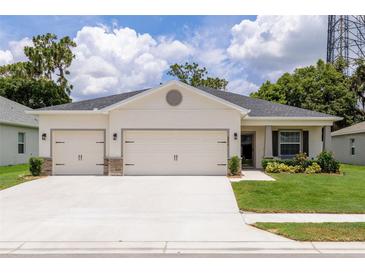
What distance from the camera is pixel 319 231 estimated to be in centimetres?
686

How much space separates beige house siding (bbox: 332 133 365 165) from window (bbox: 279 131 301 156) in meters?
7.48

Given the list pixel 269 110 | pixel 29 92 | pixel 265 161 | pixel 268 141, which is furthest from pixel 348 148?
pixel 29 92

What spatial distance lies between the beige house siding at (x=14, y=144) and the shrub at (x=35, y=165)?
666 centimetres

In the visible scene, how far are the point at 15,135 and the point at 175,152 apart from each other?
12.2 meters

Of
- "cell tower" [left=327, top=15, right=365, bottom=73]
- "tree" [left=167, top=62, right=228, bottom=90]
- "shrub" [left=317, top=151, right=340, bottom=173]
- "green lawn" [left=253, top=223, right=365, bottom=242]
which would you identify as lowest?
"green lawn" [left=253, top=223, right=365, bottom=242]

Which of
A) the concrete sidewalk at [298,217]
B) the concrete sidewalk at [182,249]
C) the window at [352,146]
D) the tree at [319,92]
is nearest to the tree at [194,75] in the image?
the tree at [319,92]

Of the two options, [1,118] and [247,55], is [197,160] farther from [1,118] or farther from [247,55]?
[1,118]

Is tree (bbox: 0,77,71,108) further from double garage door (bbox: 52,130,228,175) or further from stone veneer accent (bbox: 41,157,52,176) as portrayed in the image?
double garage door (bbox: 52,130,228,175)

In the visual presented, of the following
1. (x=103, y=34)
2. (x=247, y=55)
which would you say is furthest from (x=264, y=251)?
(x=247, y=55)

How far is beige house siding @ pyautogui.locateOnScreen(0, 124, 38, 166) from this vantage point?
851 inches

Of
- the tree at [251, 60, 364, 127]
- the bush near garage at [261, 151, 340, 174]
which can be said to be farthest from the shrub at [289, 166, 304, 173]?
the tree at [251, 60, 364, 127]

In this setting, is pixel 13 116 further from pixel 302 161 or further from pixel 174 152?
pixel 302 161

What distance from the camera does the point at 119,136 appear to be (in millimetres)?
16656

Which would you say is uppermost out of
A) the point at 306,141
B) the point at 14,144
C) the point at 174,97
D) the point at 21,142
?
the point at 174,97
